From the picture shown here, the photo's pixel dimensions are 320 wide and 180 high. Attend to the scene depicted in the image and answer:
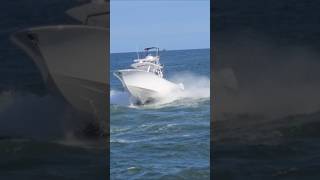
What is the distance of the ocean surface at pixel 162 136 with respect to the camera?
8.56 metres

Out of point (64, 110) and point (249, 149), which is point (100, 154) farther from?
point (249, 149)

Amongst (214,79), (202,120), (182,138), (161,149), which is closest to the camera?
(214,79)

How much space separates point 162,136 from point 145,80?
5502 millimetres

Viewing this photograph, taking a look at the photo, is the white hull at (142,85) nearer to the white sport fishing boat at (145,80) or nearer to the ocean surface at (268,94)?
the white sport fishing boat at (145,80)

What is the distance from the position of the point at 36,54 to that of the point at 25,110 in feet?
1.15

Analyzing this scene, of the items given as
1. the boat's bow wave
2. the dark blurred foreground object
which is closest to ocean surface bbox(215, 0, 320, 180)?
the dark blurred foreground object

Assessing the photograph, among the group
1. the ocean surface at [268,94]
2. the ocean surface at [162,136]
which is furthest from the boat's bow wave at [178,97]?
the ocean surface at [268,94]

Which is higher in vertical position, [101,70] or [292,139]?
[101,70]

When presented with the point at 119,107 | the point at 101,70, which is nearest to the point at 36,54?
the point at 101,70

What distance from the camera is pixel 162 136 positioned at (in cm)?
1323

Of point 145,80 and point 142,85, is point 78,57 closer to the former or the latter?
point 142,85

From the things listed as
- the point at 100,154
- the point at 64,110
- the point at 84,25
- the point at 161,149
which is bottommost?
the point at 161,149

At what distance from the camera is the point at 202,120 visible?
584 inches

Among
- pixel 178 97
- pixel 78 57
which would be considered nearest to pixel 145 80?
pixel 178 97
